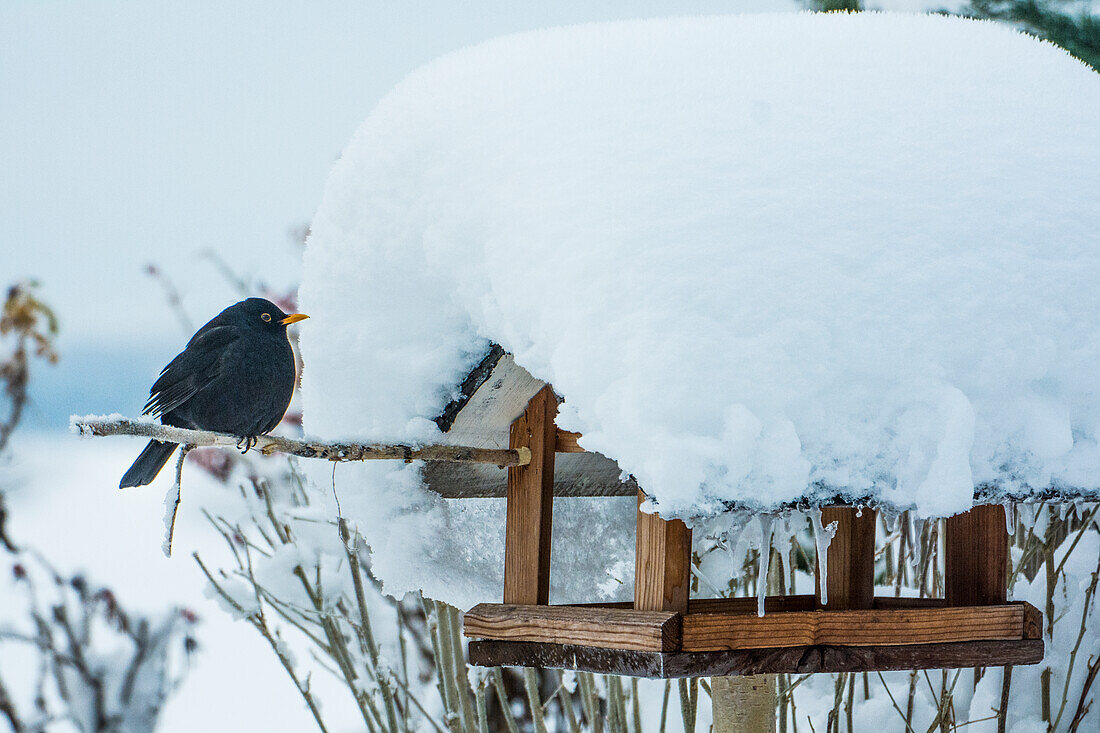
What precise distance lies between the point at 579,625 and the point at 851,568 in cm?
64

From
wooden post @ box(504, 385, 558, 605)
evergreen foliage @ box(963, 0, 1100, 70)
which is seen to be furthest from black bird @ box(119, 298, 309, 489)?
evergreen foliage @ box(963, 0, 1100, 70)

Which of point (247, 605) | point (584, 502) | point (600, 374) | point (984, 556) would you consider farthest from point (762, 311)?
point (247, 605)

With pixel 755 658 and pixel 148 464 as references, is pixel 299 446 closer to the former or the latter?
pixel 148 464

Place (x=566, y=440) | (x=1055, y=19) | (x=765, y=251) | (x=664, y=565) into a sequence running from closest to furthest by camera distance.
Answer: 1. (x=765, y=251)
2. (x=664, y=565)
3. (x=566, y=440)
4. (x=1055, y=19)

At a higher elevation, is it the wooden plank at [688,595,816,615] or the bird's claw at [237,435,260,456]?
the bird's claw at [237,435,260,456]

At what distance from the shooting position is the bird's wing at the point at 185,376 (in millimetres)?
1938

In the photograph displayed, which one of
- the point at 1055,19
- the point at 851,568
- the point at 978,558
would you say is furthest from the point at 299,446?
the point at 1055,19

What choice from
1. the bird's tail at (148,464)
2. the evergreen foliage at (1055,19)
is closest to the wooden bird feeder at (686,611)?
the bird's tail at (148,464)

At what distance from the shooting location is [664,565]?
5.30 ft

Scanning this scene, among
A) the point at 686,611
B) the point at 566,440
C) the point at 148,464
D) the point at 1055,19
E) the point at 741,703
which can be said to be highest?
the point at 1055,19

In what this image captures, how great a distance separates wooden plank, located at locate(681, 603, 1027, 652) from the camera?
62.8 inches

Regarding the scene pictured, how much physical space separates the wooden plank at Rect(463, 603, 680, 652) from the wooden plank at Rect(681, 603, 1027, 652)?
0.06 meters

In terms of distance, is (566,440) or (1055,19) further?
(1055,19)

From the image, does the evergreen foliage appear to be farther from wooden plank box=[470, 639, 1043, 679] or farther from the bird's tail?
the bird's tail
